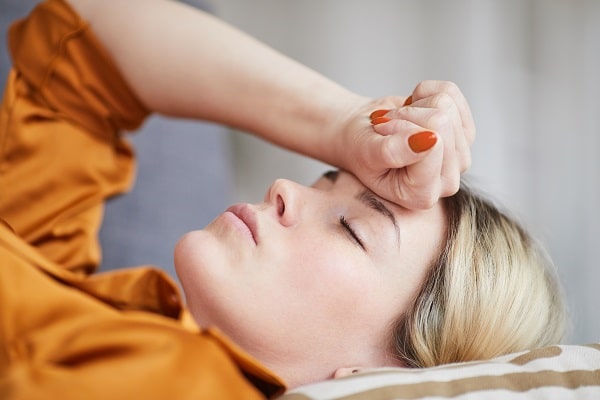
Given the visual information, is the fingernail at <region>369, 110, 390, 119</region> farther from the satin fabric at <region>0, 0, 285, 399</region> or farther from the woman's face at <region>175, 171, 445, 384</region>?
the satin fabric at <region>0, 0, 285, 399</region>

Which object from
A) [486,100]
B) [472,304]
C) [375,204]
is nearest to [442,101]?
[375,204]

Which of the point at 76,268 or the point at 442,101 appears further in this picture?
the point at 76,268

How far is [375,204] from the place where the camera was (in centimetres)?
84

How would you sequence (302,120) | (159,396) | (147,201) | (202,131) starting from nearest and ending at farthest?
(159,396), (302,120), (147,201), (202,131)

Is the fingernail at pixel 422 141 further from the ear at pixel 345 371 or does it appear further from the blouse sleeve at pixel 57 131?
the blouse sleeve at pixel 57 131

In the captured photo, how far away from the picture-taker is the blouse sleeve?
1.04 metres

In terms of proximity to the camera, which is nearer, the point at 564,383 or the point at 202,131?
the point at 564,383

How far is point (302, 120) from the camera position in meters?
1.03

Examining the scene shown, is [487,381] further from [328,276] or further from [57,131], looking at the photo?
[57,131]

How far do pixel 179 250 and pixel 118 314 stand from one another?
0.77 feet

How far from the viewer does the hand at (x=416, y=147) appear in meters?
0.77

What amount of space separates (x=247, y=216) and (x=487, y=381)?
351 mm

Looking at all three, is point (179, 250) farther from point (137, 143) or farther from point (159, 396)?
point (137, 143)

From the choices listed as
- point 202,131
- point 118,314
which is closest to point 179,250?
point 118,314
